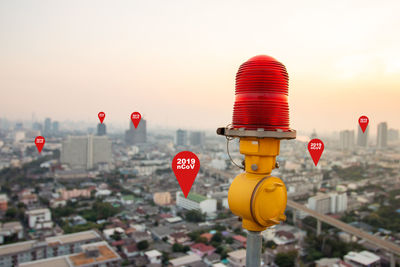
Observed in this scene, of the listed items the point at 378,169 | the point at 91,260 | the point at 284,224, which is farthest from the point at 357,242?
the point at 378,169

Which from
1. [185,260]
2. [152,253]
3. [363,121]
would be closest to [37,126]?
[152,253]

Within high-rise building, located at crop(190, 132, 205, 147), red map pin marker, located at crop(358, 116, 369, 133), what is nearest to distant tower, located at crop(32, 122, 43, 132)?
high-rise building, located at crop(190, 132, 205, 147)

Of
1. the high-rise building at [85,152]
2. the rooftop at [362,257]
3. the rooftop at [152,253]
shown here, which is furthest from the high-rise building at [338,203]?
the high-rise building at [85,152]

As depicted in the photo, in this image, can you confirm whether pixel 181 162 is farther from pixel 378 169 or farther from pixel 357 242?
pixel 378 169

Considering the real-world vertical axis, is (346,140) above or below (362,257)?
above

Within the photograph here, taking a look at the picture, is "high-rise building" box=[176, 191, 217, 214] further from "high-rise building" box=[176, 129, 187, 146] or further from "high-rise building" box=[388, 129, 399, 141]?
"high-rise building" box=[176, 129, 187, 146]

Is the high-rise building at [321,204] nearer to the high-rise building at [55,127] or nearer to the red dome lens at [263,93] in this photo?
the red dome lens at [263,93]

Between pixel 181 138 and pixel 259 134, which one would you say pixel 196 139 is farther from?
pixel 259 134
